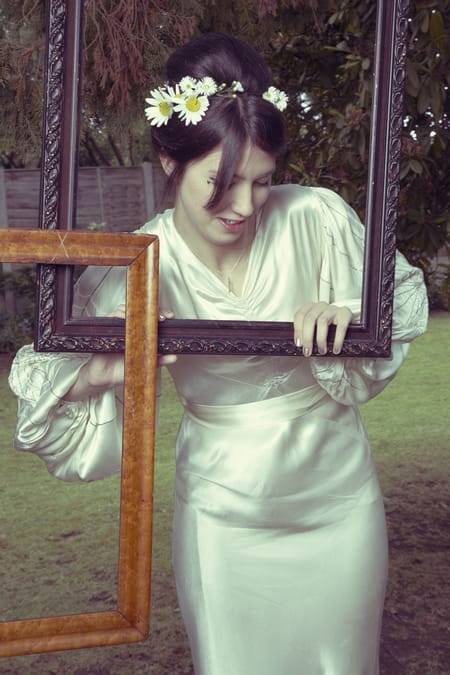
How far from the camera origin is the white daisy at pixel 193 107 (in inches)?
67.6

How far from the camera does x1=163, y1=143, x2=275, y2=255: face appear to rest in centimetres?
175

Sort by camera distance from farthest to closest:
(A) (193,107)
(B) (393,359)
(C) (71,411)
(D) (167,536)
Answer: (D) (167,536) < (B) (393,359) < (C) (71,411) < (A) (193,107)

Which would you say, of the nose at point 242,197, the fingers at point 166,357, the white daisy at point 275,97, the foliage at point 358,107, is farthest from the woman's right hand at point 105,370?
the foliage at point 358,107

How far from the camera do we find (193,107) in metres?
1.72

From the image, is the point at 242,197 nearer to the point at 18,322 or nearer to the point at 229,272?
the point at 229,272

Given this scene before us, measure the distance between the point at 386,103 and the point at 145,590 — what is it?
1048 mm

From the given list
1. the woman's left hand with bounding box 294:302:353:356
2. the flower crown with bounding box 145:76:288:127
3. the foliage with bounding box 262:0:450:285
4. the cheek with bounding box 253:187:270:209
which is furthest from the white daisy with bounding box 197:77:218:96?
the woman's left hand with bounding box 294:302:353:356

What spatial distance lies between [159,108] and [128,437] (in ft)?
2.04

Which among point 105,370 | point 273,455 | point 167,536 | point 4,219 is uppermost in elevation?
point 4,219

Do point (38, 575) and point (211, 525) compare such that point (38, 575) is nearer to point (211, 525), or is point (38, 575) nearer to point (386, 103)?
point (211, 525)

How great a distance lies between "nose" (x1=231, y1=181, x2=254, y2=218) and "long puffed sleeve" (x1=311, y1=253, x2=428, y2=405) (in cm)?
35

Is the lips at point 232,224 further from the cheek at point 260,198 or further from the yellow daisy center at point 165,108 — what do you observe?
the yellow daisy center at point 165,108

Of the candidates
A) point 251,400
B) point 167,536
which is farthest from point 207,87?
point 167,536

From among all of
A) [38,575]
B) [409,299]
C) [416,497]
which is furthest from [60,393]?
[416,497]
